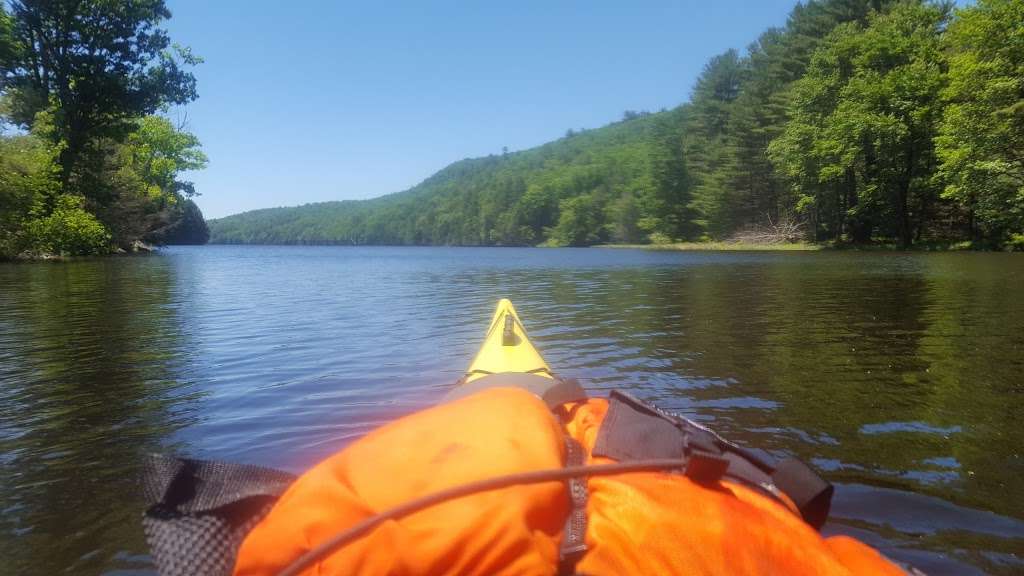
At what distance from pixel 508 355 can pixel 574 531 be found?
10.9 feet

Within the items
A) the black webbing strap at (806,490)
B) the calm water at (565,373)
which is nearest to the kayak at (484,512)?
the black webbing strap at (806,490)

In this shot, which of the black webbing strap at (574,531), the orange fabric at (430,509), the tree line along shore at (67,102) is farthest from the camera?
the tree line along shore at (67,102)

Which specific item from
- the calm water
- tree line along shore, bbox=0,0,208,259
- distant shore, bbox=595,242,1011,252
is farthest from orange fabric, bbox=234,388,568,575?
distant shore, bbox=595,242,1011,252

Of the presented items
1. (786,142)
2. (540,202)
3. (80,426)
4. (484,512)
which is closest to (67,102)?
(80,426)

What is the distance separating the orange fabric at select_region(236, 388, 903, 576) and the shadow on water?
2.09 meters

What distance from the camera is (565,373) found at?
24.7 feet

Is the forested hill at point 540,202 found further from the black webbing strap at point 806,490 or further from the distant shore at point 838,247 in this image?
A: the black webbing strap at point 806,490

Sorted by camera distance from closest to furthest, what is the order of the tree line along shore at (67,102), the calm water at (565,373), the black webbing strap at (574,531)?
the black webbing strap at (574,531) → the calm water at (565,373) → the tree line along shore at (67,102)

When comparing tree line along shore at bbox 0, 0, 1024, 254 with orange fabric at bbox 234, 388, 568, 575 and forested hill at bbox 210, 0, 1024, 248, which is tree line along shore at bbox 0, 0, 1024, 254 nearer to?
forested hill at bbox 210, 0, 1024, 248

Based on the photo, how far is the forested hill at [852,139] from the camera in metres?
30.1

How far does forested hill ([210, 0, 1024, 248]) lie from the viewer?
3014 centimetres

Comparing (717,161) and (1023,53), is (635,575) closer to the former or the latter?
(1023,53)

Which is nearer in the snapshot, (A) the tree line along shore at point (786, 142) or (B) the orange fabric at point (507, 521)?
(B) the orange fabric at point (507, 521)

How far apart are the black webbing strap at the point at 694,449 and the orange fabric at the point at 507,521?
12 cm
